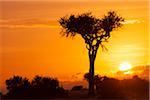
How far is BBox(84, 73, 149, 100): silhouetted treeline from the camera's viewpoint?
56812 mm

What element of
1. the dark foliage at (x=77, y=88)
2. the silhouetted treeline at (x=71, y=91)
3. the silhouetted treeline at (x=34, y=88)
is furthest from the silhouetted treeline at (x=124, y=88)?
the dark foliage at (x=77, y=88)

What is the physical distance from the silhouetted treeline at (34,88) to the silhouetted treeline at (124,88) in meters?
4.45

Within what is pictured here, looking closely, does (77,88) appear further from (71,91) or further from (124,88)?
(124,88)

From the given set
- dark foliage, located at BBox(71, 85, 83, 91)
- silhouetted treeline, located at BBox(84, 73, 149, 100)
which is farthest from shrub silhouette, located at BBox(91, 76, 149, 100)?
dark foliage, located at BBox(71, 85, 83, 91)

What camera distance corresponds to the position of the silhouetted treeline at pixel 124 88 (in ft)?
186

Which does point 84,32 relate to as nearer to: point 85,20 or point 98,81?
point 85,20

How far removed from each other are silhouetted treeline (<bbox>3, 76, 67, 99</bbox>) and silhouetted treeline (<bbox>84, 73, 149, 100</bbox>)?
445 cm

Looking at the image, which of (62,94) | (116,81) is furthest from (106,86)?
(62,94)

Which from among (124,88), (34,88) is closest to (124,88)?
(124,88)

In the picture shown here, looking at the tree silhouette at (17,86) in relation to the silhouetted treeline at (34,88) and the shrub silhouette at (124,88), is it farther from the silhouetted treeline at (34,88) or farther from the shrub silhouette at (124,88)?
the shrub silhouette at (124,88)

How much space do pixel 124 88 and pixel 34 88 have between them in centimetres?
933

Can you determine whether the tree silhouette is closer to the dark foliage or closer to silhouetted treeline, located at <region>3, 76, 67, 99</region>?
silhouetted treeline, located at <region>3, 76, 67, 99</region>

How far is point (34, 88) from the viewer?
6203 cm

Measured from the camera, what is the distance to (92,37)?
64.0 m
